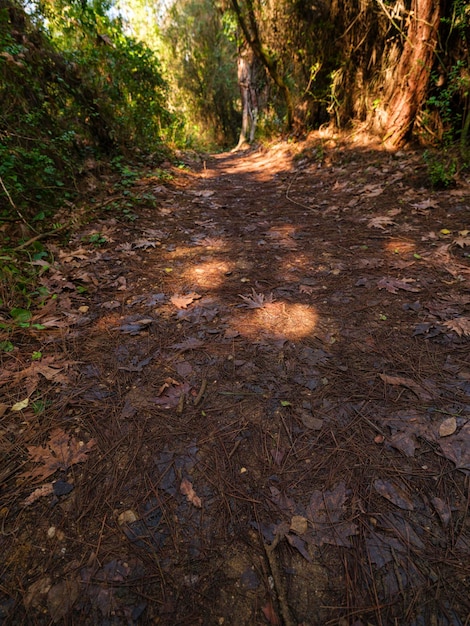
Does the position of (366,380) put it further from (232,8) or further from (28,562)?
(232,8)

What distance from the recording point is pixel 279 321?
228 centimetres

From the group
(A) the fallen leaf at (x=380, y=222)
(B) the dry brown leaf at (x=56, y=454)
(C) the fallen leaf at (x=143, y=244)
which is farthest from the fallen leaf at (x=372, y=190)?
(B) the dry brown leaf at (x=56, y=454)

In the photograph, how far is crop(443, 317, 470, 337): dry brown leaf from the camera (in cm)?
197

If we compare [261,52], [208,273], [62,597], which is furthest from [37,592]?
[261,52]

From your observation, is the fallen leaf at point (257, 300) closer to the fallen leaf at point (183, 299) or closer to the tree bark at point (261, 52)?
the fallen leaf at point (183, 299)

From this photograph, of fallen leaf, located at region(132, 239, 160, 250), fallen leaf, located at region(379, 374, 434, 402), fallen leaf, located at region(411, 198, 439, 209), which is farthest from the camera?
fallen leaf, located at region(411, 198, 439, 209)

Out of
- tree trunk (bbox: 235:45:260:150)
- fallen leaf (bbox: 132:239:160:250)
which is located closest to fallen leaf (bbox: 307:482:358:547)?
fallen leaf (bbox: 132:239:160:250)

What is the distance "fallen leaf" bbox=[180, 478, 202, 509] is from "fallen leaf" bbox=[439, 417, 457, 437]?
116cm

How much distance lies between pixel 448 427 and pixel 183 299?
6.43ft

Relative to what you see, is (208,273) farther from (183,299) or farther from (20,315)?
(20,315)

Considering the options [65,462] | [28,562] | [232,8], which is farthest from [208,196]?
[232,8]

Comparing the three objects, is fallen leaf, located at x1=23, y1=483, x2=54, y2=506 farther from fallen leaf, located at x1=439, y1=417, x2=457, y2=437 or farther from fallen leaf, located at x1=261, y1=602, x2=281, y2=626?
fallen leaf, located at x1=439, y1=417, x2=457, y2=437

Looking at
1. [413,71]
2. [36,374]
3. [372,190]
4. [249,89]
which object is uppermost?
[249,89]

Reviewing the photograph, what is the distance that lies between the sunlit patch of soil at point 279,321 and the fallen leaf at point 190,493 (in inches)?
40.5
